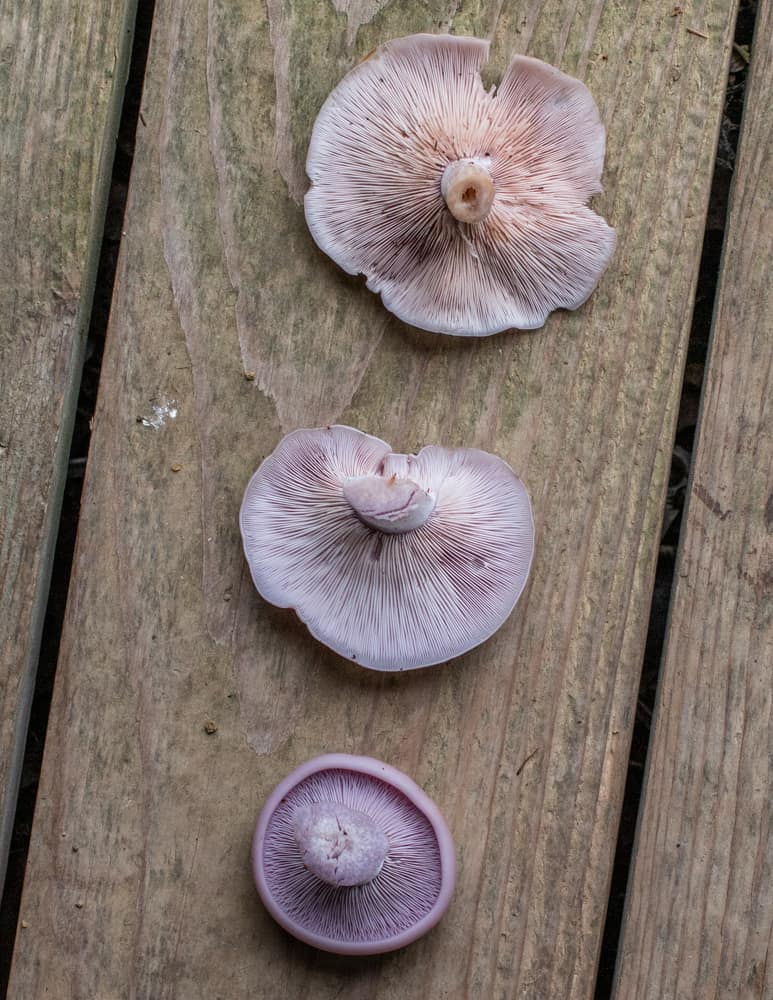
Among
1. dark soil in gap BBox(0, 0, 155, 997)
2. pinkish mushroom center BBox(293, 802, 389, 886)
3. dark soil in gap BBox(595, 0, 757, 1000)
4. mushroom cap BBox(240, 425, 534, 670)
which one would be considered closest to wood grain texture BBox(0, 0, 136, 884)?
dark soil in gap BBox(0, 0, 155, 997)

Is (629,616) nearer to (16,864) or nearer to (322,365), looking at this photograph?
(322,365)

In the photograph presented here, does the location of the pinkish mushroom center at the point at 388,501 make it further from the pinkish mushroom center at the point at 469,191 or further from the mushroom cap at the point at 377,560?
the pinkish mushroom center at the point at 469,191

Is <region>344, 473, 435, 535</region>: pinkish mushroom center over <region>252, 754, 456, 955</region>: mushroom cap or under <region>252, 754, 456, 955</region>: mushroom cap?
over

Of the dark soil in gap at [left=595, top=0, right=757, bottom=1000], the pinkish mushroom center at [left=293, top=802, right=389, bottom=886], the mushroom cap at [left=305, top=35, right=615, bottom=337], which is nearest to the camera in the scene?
the pinkish mushroom center at [left=293, top=802, right=389, bottom=886]

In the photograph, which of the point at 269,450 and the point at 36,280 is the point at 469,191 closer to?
the point at 269,450

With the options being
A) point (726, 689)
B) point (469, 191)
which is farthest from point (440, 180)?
point (726, 689)

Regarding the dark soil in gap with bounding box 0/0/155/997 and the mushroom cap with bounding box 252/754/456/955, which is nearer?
the mushroom cap with bounding box 252/754/456/955

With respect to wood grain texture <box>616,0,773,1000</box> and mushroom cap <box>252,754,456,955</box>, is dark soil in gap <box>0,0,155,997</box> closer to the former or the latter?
mushroom cap <box>252,754,456,955</box>

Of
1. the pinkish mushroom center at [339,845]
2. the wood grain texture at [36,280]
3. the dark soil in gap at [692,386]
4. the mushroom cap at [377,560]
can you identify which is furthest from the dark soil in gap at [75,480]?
the dark soil in gap at [692,386]

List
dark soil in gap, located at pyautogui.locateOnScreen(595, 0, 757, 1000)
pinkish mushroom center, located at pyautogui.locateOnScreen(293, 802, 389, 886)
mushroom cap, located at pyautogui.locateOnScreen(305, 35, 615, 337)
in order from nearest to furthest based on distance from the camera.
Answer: pinkish mushroom center, located at pyautogui.locateOnScreen(293, 802, 389, 886), mushroom cap, located at pyautogui.locateOnScreen(305, 35, 615, 337), dark soil in gap, located at pyautogui.locateOnScreen(595, 0, 757, 1000)
